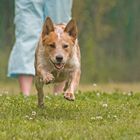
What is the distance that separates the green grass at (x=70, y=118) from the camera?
5.87 meters

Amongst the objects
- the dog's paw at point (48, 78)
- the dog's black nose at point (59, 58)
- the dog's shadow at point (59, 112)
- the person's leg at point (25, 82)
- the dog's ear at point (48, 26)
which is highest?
the dog's ear at point (48, 26)

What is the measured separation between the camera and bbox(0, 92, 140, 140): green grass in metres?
5.87

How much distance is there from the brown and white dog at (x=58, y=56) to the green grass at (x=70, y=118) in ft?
1.05

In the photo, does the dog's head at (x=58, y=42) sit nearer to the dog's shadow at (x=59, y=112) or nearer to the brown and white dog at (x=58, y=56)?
the brown and white dog at (x=58, y=56)

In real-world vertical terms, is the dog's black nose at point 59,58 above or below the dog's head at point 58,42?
Answer: below

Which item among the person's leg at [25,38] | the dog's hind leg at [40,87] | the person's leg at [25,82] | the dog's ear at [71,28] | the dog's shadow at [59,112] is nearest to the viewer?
the dog's shadow at [59,112]

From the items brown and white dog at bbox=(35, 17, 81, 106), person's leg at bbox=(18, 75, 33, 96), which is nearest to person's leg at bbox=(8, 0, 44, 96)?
person's leg at bbox=(18, 75, 33, 96)

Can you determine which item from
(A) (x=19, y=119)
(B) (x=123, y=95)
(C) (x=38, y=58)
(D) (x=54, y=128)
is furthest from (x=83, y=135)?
(B) (x=123, y=95)

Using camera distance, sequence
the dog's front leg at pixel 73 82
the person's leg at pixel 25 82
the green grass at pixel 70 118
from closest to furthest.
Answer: the green grass at pixel 70 118
the dog's front leg at pixel 73 82
the person's leg at pixel 25 82

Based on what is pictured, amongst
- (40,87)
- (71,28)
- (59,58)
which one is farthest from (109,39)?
(59,58)

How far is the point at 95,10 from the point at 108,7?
1.57ft

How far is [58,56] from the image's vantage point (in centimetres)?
683

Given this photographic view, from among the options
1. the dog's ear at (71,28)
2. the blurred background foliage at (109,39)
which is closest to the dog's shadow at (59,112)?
the dog's ear at (71,28)

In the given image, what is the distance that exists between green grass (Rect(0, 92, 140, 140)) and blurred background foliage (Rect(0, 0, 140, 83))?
12.4 m
